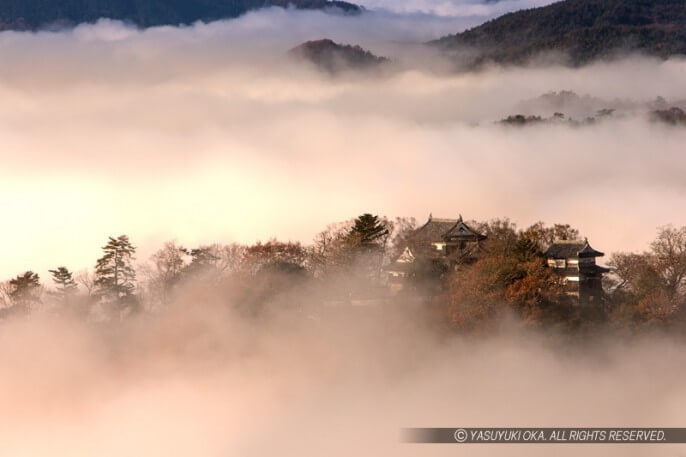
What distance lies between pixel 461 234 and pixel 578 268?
6.51 meters

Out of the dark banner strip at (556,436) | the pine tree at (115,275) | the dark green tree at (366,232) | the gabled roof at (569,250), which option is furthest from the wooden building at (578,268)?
the pine tree at (115,275)

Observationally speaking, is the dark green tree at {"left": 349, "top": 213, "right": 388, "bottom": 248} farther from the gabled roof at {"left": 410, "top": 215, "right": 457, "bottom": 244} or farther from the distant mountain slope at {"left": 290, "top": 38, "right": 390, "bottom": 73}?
the distant mountain slope at {"left": 290, "top": 38, "right": 390, "bottom": 73}

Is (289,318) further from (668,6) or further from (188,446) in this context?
(668,6)

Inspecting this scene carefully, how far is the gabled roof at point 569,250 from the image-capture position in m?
46.6

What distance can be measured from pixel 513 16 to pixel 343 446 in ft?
491

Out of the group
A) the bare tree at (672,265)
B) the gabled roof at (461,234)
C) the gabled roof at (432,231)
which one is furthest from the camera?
the gabled roof at (432,231)

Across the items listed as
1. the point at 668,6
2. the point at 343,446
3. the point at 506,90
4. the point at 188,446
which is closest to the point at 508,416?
the point at 343,446

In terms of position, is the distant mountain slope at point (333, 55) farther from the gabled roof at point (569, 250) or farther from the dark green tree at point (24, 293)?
the gabled roof at point (569, 250)

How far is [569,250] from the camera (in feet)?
154

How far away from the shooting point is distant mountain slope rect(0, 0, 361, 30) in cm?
15950

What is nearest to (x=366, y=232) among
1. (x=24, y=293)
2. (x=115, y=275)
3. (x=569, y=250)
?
(x=569, y=250)

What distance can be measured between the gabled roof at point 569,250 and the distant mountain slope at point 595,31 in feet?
404

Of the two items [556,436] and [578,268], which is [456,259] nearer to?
[578,268]

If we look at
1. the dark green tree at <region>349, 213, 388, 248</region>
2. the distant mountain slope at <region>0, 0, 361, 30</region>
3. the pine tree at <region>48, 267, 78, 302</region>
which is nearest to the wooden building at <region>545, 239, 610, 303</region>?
the dark green tree at <region>349, 213, 388, 248</region>
